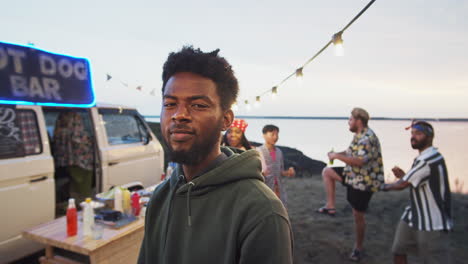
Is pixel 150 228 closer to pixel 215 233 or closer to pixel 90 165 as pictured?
pixel 215 233

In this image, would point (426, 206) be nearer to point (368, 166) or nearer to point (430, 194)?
point (430, 194)

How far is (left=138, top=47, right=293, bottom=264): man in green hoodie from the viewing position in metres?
1.01

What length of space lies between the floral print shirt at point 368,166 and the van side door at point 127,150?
372cm

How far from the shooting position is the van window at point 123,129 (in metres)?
4.90

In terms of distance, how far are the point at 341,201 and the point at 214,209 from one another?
267 inches

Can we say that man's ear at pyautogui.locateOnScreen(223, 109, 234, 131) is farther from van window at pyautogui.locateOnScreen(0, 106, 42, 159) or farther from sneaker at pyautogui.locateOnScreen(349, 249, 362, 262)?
sneaker at pyautogui.locateOnScreen(349, 249, 362, 262)

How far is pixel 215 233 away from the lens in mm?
1109

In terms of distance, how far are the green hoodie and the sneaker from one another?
12.0 ft

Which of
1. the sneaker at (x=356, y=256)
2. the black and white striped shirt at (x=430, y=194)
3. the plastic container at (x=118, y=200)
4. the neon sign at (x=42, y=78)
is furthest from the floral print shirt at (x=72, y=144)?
the black and white striped shirt at (x=430, y=194)

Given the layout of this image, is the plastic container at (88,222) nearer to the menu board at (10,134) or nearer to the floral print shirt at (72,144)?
the menu board at (10,134)

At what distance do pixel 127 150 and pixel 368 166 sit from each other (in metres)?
4.07

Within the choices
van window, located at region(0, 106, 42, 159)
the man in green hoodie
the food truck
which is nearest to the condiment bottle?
the food truck

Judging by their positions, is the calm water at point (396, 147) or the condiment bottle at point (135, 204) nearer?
the condiment bottle at point (135, 204)

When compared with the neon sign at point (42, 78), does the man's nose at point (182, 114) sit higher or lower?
lower
